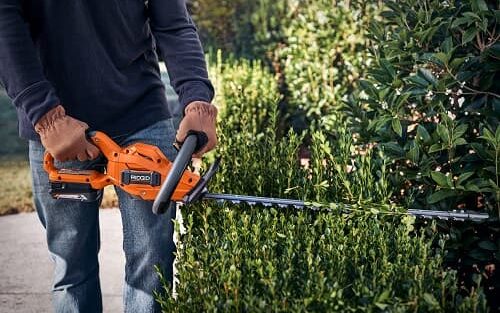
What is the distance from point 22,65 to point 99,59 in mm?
309

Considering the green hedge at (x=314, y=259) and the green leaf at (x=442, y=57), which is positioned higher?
the green leaf at (x=442, y=57)

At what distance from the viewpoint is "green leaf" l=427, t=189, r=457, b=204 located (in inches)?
120

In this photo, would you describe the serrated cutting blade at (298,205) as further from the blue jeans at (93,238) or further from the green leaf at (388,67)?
the green leaf at (388,67)

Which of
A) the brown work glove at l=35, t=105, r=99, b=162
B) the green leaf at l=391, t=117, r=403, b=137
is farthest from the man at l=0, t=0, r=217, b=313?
the green leaf at l=391, t=117, r=403, b=137

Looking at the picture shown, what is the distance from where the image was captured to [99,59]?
2938 millimetres

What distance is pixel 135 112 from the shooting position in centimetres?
302

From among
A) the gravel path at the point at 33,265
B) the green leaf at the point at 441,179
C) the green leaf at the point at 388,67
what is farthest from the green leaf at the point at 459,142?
the gravel path at the point at 33,265

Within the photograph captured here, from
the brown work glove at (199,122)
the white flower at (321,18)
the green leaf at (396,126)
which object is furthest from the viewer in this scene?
the white flower at (321,18)

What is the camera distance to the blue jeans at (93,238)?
302 centimetres

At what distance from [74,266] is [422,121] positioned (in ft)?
5.08

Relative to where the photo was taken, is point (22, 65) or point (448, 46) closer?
point (22, 65)

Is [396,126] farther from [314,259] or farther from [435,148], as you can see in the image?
[314,259]

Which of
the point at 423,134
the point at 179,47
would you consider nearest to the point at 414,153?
the point at 423,134

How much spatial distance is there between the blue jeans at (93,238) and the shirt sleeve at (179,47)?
19 cm
